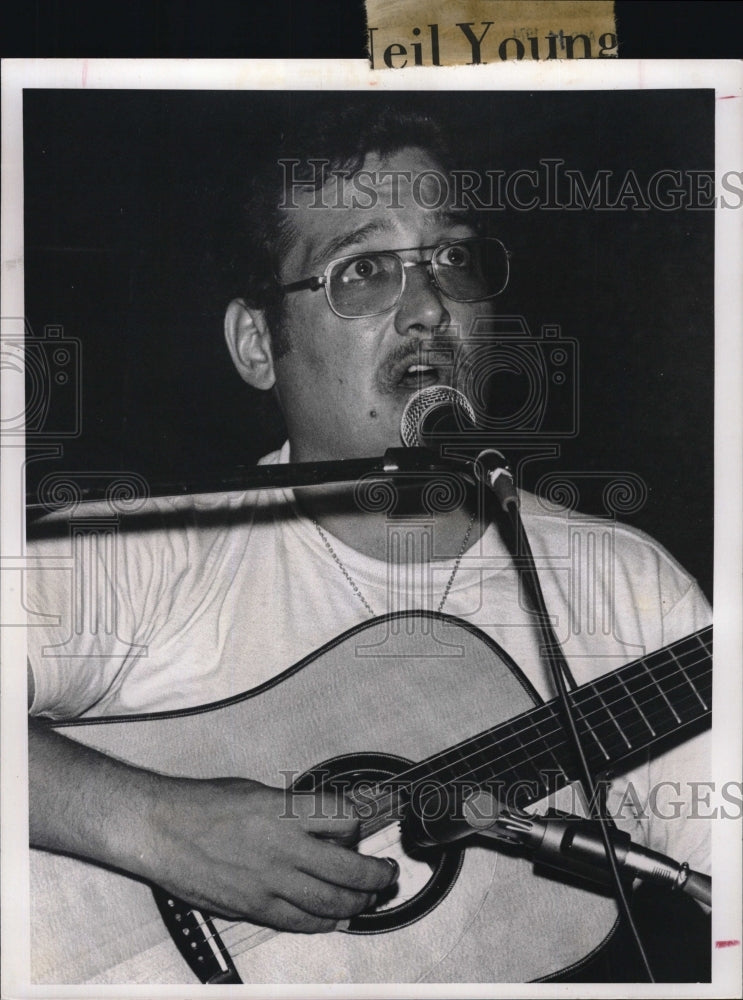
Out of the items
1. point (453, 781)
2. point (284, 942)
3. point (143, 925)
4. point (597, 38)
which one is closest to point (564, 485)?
point (453, 781)

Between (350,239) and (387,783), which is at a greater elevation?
(350,239)

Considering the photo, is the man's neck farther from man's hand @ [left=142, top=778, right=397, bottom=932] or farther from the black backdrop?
man's hand @ [left=142, top=778, right=397, bottom=932]

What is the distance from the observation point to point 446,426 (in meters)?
1.46

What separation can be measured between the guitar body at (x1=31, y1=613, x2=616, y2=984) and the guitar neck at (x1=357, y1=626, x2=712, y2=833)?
0.02 meters

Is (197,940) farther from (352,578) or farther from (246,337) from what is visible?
(246,337)

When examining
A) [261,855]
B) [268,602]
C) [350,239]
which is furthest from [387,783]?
[350,239]

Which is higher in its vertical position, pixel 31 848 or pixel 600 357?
pixel 600 357

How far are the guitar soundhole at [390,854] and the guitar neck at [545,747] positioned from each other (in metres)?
0.02

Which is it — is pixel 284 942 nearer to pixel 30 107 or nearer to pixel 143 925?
pixel 143 925

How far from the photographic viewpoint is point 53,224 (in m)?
1.48

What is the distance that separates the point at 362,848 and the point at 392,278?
2.76ft

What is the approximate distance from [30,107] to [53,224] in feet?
0.60

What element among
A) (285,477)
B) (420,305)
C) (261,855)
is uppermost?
(420,305)

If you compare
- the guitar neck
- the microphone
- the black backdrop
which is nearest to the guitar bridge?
the guitar neck
